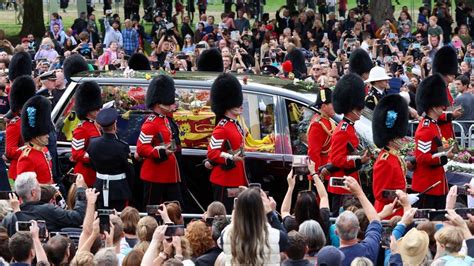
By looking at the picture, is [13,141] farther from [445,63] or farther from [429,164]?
[445,63]

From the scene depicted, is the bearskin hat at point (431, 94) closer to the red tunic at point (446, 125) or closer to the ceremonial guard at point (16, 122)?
the red tunic at point (446, 125)

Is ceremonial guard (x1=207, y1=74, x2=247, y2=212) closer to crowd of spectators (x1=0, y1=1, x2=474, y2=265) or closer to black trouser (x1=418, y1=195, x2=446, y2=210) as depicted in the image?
crowd of spectators (x1=0, y1=1, x2=474, y2=265)

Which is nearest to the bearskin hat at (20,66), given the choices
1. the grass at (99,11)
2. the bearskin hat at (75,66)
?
the bearskin hat at (75,66)

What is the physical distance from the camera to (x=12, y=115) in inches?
515

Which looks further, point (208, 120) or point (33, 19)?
point (33, 19)

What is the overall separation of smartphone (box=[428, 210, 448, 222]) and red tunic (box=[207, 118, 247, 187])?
3370 millimetres

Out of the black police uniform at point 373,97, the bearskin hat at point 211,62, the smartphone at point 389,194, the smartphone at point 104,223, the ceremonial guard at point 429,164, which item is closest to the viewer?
the smartphone at point 104,223

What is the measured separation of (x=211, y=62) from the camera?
1489cm

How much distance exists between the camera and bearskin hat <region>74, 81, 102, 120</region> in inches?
493

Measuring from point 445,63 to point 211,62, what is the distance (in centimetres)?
276

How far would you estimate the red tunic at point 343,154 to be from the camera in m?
11.8

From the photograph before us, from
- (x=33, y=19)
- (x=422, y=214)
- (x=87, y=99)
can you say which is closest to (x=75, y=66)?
(x=87, y=99)

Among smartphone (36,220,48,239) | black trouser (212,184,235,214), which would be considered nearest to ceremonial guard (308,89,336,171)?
black trouser (212,184,235,214)

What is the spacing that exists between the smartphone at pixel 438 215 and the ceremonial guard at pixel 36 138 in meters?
4.32
